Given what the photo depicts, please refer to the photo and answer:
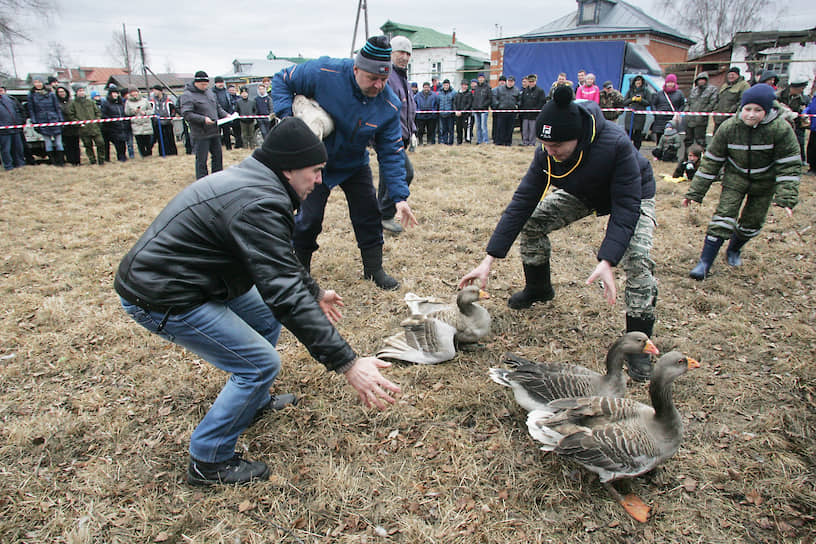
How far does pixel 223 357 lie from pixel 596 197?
3211 millimetres

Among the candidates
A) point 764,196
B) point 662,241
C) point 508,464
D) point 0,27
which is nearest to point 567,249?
point 662,241

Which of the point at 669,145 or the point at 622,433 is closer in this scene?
the point at 622,433

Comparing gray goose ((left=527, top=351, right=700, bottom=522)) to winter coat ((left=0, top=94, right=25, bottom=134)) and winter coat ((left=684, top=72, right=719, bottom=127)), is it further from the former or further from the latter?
winter coat ((left=0, top=94, right=25, bottom=134))

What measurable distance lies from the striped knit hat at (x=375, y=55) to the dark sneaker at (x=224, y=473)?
10.8ft

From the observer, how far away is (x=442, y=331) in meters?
3.96

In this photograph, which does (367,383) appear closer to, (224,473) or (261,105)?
(224,473)

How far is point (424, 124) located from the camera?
17.7 meters

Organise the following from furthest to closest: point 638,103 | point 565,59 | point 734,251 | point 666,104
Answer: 1. point 565,59
2. point 666,104
3. point 638,103
4. point 734,251

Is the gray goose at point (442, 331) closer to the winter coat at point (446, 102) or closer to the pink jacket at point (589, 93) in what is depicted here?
the pink jacket at point (589, 93)

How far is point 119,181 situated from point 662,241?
39.6ft

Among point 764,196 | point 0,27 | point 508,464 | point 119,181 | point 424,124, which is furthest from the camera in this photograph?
point 0,27

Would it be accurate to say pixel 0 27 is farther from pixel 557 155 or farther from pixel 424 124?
pixel 557 155

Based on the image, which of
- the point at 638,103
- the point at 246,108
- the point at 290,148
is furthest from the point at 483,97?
the point at 290,148

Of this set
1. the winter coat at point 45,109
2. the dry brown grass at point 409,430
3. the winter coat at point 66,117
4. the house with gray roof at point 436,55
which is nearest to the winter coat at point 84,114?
the winter coat at point 66,117
